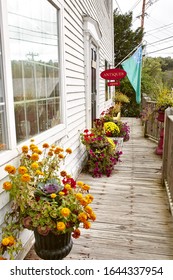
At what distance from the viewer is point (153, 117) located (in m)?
5.89

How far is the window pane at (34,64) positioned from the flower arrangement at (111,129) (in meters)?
2.94

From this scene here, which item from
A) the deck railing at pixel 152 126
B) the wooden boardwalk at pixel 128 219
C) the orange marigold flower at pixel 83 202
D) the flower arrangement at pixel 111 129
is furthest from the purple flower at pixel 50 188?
the deck railing at pixel 152 126

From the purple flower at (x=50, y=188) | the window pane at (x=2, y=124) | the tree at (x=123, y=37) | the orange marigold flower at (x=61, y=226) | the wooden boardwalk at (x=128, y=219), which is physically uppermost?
the tree at (x=123, y=37)

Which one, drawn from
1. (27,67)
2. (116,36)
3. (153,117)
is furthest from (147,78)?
(27,67)

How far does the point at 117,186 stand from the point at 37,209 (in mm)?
2070

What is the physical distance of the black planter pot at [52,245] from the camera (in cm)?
173

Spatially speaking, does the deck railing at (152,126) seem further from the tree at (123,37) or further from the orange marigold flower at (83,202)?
the tree at (123,37)

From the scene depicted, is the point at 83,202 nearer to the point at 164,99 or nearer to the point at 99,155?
the point at 99,155

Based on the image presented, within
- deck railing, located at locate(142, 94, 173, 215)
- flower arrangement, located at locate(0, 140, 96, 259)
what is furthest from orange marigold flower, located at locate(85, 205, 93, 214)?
deck railing, located at locate(142, 94, 173, 215)

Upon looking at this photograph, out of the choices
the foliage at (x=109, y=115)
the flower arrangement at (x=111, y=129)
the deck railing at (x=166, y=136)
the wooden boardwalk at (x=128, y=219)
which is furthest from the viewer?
the foliage at (x=109, y=115)

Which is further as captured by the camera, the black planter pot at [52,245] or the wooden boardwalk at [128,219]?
the wooden boardwalk at [128,219]

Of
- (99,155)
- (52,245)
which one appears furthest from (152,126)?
(52,245)

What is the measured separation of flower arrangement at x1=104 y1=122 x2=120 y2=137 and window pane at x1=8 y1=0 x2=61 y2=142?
9.65 ft

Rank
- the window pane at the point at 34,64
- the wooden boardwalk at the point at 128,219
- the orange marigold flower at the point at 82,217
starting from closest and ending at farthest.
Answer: the orange marigold flower at the point at 82,217
the window pane at the point at 34,64
the wooden boardwalk at the point at 128,219
